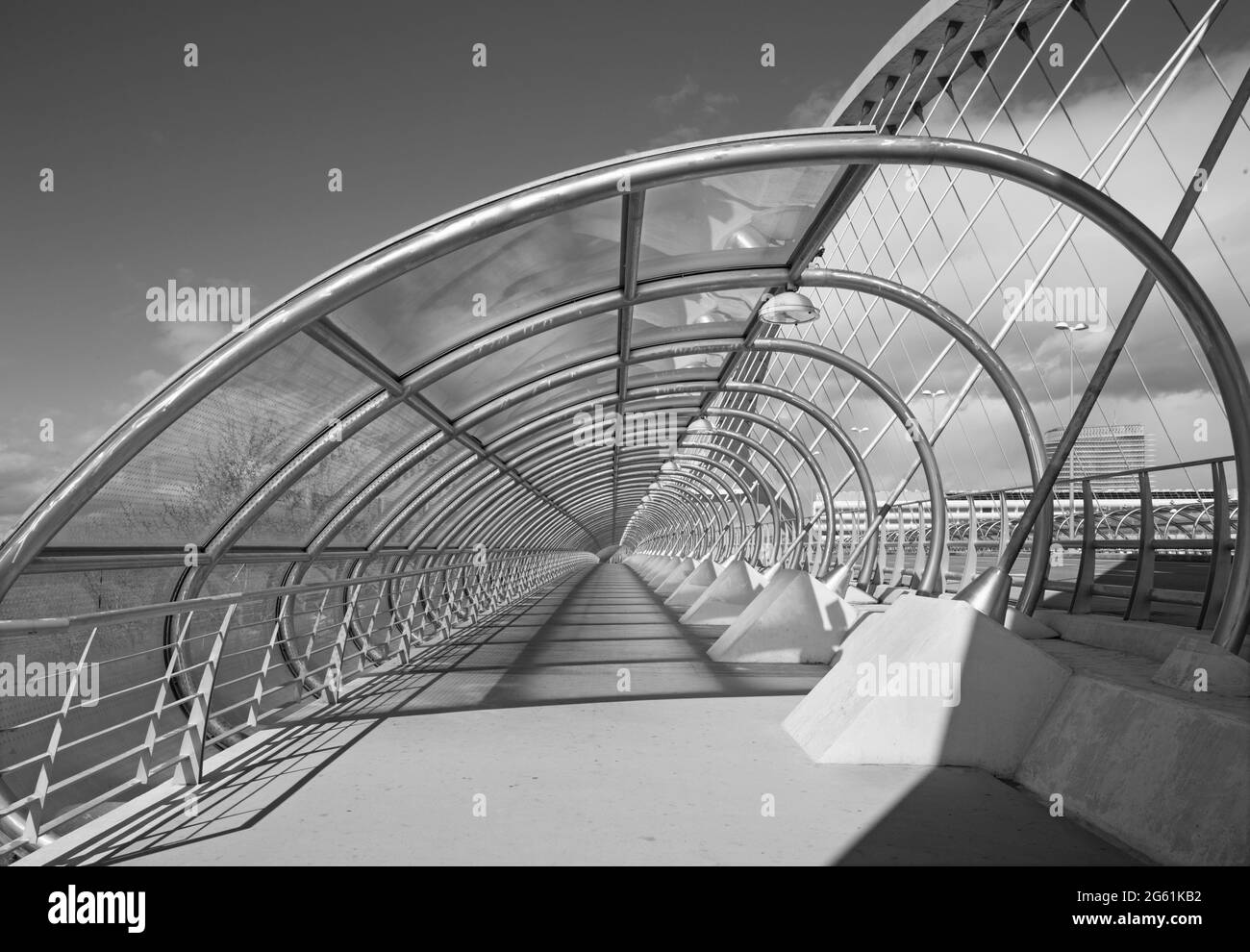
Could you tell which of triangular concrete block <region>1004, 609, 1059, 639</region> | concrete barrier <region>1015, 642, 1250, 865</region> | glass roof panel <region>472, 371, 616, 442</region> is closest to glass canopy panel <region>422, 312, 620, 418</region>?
glass roof panel <region>472, 371, 616, 442</region>

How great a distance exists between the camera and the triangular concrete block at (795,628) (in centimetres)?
1098

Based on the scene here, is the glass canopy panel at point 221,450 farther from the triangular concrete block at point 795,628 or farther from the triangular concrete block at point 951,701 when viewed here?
the triangular concrete block at point 795,628

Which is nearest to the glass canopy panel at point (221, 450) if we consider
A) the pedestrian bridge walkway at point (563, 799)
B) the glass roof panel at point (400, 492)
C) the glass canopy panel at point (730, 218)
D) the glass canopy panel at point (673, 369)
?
the pedestrian bridge walkway at point (563, 799)

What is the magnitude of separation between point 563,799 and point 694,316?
24.7ft

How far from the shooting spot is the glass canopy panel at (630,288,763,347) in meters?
10.6

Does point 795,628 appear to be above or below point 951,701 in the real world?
below

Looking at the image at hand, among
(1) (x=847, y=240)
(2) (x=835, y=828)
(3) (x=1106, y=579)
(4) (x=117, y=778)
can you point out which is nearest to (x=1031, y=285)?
(3) (x=1106, y=579)

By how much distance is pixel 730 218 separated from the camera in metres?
8.09

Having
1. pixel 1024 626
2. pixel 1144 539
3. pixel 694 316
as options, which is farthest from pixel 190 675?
pixel 1144 539

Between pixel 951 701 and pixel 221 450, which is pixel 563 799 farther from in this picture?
pixel 221 450

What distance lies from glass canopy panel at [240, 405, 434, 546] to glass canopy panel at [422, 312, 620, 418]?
48 centimetres
